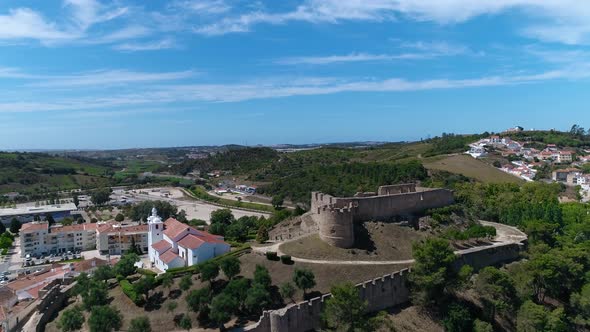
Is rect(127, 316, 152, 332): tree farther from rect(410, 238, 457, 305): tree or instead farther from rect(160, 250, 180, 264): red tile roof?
rect(410, 238, 457, 305): tree

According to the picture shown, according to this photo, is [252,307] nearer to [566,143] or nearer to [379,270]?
[379,270]

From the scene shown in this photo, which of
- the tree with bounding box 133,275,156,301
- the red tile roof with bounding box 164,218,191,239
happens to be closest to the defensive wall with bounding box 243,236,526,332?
the tree with bounding box 133,275,156,301

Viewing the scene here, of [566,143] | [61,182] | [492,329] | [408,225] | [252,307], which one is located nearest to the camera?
[252,307]

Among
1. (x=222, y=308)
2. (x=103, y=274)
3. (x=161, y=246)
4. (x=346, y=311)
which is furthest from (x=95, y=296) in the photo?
(x=346, y=311)

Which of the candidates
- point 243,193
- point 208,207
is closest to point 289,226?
point 208,207

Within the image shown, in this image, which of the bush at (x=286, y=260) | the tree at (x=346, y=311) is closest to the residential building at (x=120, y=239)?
the bush at (x=286, y=260)
